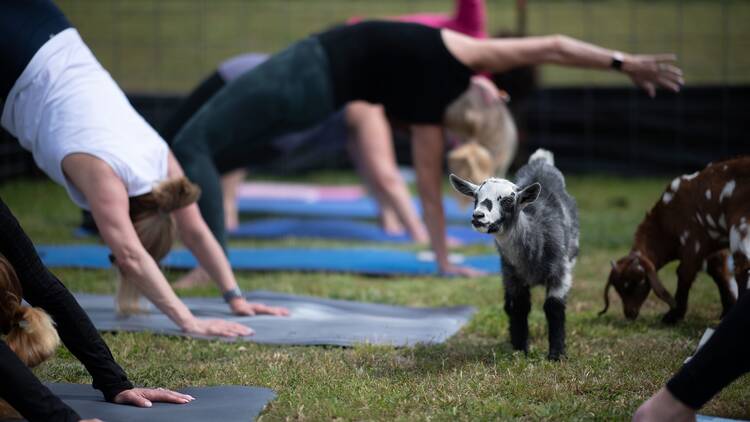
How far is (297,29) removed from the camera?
13414 mm

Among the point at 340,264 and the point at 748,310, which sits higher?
the point at 748,310

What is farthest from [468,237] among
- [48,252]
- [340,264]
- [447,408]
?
[447,408]

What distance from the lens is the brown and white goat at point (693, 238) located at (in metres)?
3.91

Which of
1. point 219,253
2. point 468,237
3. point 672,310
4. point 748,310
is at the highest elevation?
point 748,310

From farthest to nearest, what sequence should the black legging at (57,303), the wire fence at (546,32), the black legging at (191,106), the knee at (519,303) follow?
the wire fence at (546,32) < the black legging at (191,106) < the knee at (519,303) < the black legging at (57,303)

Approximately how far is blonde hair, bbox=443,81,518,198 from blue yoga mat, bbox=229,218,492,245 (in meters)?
1.40

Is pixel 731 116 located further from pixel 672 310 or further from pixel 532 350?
pixel 532 350

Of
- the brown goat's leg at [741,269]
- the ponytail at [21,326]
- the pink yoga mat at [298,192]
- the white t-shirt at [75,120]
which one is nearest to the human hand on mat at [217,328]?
the white t-shirt at [75,120]

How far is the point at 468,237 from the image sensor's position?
764 cm

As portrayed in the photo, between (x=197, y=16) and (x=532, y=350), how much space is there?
8.70m

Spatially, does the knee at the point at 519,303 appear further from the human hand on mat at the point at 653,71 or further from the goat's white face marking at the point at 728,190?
the human hand on mat at the point at 653,71

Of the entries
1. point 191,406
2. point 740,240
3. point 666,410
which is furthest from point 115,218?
point 740,240

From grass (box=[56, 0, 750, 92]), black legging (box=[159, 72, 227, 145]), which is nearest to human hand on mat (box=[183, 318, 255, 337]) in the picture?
black legging (box=[159, 72, 227, 145])

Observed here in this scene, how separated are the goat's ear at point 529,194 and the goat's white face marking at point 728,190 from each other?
990mm
